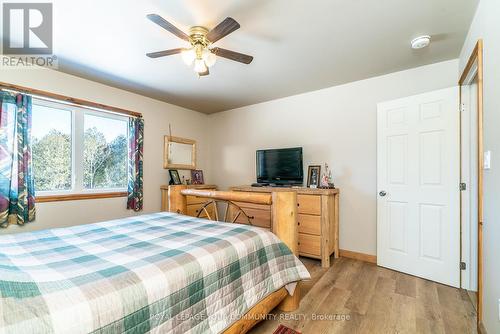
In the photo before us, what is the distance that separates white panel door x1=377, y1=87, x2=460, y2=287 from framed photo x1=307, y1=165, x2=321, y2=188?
0.77 metres

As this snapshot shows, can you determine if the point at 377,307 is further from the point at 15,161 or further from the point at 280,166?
the point at 15,161

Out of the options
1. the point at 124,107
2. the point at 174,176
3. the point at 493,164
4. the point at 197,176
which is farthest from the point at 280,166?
the point at 124,107

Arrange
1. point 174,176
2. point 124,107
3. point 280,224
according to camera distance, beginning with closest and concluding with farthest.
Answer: point 280,224, point 124,107, point 174,176

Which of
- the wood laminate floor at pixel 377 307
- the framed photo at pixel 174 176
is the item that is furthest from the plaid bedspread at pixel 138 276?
the framed photo at pixel 174 176

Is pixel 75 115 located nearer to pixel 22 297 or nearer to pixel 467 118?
pixel 22 297

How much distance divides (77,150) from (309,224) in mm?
3182

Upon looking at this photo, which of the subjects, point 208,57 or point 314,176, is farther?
point 314,176

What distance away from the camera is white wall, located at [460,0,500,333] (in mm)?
1349

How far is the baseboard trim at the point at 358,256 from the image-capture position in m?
2.97

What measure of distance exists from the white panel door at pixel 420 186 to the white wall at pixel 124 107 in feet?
10.6

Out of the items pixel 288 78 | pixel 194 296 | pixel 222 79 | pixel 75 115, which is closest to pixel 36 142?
pixel 75 115

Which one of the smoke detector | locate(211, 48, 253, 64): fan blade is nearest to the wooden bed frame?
locate(211, 48, 253, 64): fan blade

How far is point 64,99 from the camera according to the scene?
2.86 m

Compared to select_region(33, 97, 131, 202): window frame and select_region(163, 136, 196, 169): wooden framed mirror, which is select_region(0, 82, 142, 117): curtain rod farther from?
select_region(163, 136, 196, 169): wooden framed mirror
